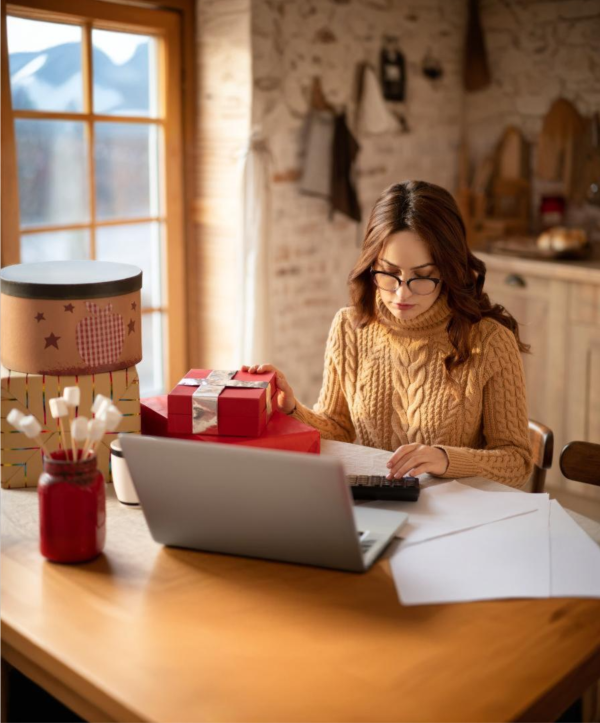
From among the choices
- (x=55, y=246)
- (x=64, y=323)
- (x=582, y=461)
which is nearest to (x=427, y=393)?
(x=582, y=461)

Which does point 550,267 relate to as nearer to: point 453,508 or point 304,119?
point 304,119

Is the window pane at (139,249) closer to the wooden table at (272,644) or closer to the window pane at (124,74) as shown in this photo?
the window pane at (124,74)

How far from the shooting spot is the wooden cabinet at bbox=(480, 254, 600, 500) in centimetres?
356

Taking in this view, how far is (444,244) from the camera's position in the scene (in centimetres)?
196

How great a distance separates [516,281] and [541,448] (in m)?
1.72

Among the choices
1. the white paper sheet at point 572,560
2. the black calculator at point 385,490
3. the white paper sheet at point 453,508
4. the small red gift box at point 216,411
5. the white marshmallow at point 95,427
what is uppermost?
the white marshmallow at point 95,427

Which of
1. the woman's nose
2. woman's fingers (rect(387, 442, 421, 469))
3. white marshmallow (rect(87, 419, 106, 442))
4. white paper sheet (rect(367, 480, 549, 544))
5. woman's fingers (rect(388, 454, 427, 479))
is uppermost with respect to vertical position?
the woman's nose

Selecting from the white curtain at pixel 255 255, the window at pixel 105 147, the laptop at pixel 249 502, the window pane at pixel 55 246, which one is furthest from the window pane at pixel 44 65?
the laptop at pixel 249 502

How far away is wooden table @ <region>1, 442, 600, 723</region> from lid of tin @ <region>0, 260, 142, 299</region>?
52 cm

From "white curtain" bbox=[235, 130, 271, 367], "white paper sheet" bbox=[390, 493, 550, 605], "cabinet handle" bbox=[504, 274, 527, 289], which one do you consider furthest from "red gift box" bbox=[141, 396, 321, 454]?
"cabinet handle" bbox=[504, 274, 527, 289]

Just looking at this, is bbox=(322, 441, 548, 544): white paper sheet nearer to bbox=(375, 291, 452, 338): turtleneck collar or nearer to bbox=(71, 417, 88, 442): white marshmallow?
bbox=(375, 291, 452, 338): turtleneck collar

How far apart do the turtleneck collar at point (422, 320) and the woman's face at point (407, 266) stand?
64mm

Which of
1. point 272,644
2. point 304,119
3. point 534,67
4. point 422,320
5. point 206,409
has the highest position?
point 534,67

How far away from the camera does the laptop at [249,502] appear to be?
1265 millimetres
